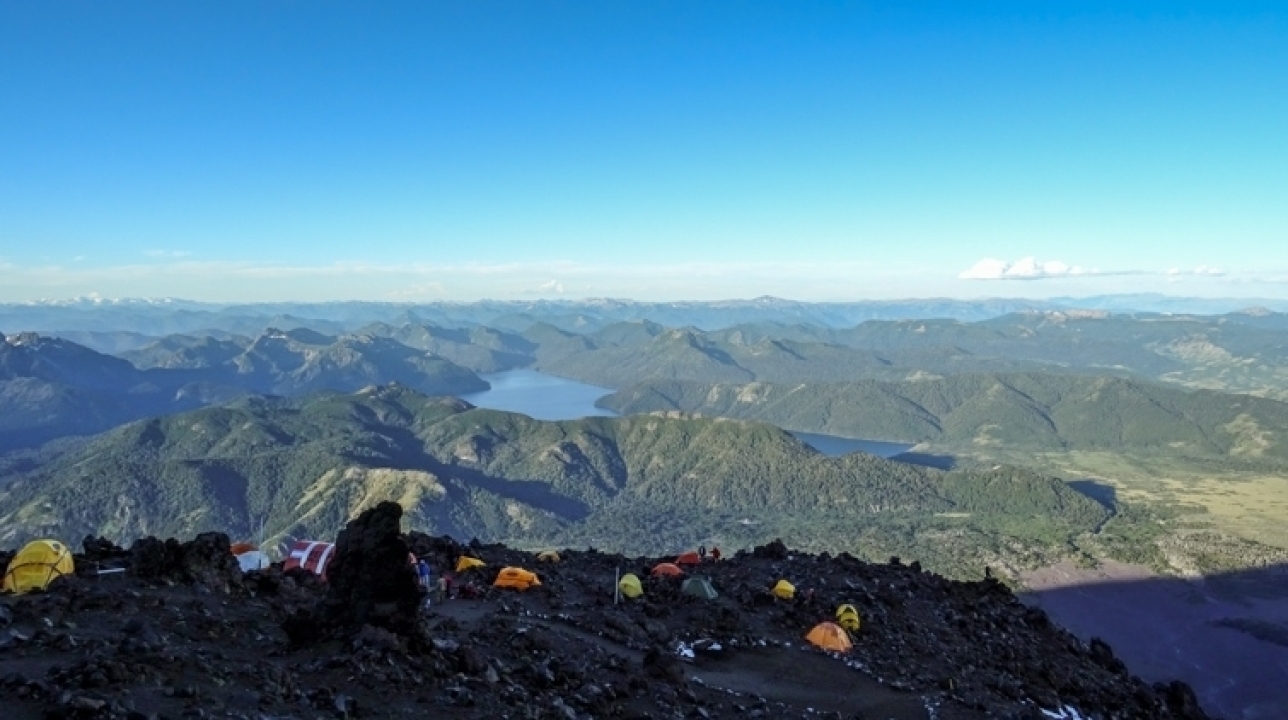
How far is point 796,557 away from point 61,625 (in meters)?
43.3

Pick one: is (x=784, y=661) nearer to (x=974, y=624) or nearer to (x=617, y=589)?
(x=617, y=589)

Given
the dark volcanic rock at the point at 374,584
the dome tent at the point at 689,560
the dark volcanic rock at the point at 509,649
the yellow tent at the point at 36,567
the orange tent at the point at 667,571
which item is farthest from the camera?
the dome tent at the point at 689,560

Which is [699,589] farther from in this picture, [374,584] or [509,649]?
[374,584]

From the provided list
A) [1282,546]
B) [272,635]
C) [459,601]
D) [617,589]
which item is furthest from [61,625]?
[1282,546]

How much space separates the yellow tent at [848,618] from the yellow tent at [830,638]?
1652 millimetres

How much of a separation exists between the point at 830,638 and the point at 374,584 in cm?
2260

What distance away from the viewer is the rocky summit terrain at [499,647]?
1806cm

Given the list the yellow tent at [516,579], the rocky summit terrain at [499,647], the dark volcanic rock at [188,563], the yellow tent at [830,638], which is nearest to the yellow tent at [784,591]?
the rocky summit terrain at [499,647]

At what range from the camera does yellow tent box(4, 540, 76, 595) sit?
25.5 metres

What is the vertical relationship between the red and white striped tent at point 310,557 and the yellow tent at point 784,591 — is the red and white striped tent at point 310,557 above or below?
above

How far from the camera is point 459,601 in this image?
34.4 meters

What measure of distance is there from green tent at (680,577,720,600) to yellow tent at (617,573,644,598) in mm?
2608

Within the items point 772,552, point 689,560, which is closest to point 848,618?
point 689,560

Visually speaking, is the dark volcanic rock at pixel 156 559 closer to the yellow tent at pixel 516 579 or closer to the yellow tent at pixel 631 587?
the yellow tent at pixel 516 579
